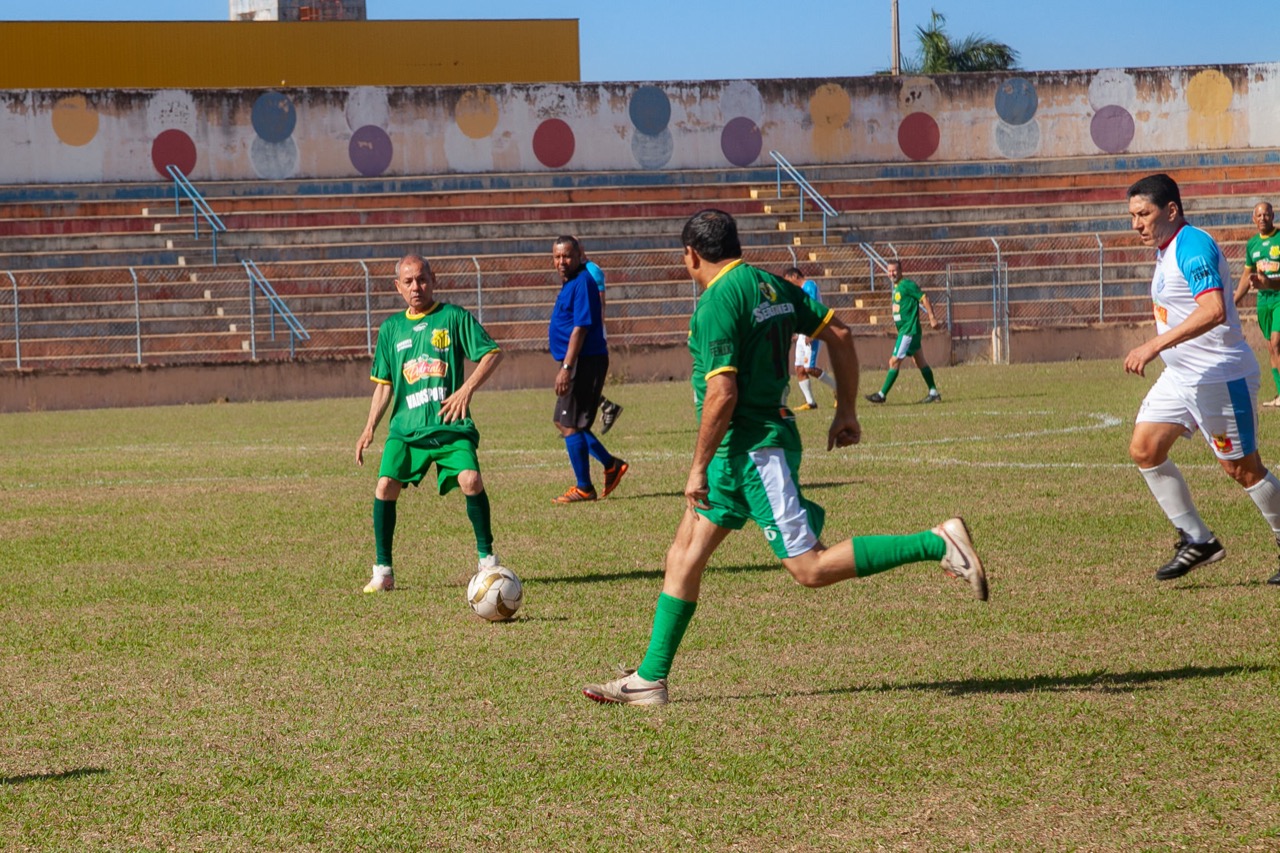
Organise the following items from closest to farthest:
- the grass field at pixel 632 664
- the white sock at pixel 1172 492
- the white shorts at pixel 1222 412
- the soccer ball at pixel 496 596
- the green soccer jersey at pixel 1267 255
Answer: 1. the grass field at pixel 632 664
2. the soccer ball at pixel 496 596
3. the white shorts at pixel 1222 412
4. the white sock at pixel 1172 492
5. the green soccer jersey at pixel 1267 255

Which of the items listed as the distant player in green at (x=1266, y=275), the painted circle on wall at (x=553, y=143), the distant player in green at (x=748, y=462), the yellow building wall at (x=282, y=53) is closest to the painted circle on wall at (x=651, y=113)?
the painted circle on wall at (x=553, y=143)

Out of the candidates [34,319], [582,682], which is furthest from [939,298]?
[582,682]

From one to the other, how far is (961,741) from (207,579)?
16.1ft

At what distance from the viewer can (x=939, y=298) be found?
3069 centimetres

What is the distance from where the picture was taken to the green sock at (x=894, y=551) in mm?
5445

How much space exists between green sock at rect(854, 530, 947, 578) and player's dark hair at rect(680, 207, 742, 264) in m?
1.08

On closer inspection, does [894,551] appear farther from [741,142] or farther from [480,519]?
[741,142]

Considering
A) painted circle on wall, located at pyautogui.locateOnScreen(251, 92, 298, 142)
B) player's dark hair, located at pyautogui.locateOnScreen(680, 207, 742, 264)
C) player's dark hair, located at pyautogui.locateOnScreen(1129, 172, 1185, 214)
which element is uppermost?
painted circle on wall, located at pyautogui.locateOnScreen(251, 92, 298, 142)

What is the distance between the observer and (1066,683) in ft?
18.6

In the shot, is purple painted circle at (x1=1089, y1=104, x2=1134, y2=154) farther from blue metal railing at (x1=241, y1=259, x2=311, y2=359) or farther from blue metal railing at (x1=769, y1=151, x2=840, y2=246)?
blue metal railing at (x1=241, y1=259, x2=311, y2=359)

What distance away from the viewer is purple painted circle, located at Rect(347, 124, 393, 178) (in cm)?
3453

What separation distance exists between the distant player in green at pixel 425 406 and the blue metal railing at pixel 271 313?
806 inches

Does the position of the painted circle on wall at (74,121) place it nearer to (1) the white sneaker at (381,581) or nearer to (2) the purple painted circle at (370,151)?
(2) the purple painted circle at (370,151)

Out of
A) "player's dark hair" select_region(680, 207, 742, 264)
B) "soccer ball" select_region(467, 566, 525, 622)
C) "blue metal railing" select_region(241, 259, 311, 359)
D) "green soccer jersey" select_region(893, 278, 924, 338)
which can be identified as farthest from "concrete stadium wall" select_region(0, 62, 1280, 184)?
"player's dark hair" select_region(680, 207, 742, 264)
